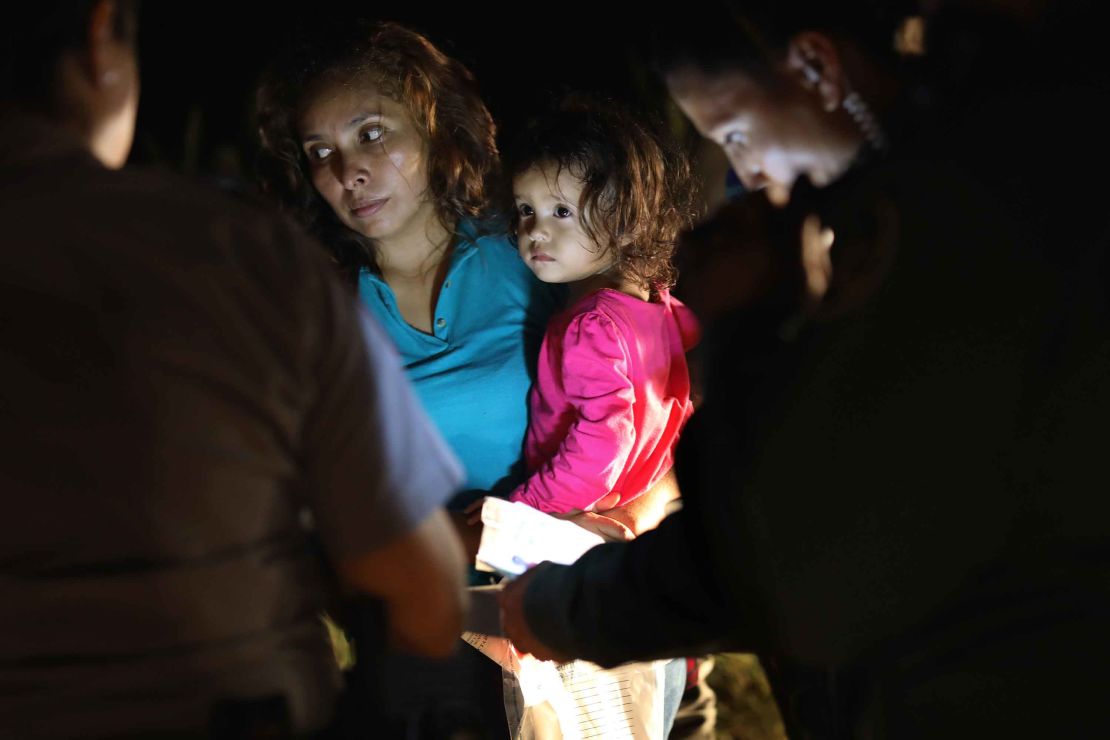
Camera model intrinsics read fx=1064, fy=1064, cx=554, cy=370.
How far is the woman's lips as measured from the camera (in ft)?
2.73

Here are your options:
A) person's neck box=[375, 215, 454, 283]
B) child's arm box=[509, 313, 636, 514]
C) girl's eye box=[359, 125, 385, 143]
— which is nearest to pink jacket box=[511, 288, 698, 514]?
child's arm box=[509, 313, 636, 514]

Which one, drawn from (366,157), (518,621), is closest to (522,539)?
(518,621)

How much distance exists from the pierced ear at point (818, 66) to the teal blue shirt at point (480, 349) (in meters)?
0.31

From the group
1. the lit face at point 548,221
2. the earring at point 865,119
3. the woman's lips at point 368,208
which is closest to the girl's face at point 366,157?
the woman's lips at point 368,208

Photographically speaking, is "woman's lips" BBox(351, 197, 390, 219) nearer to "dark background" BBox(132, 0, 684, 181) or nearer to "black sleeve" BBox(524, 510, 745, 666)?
"dark background" BBox(132, 0, 684, 181)

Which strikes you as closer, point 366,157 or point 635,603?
point 366,157

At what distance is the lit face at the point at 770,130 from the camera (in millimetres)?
732

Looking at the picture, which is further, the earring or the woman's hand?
the woman's hand

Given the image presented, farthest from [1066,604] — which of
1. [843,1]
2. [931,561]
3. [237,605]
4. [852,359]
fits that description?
[237,605]

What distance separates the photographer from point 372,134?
817 mm

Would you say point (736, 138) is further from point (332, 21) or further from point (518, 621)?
point (518, 621)

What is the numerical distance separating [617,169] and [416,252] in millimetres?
199

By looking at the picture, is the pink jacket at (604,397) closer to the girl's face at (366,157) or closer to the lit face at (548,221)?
the lit face at (548,221)

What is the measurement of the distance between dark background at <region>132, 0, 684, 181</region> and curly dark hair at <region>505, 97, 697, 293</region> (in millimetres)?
22
